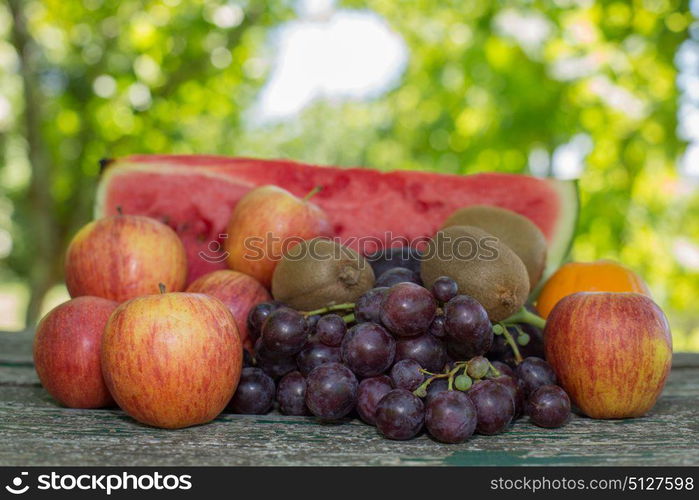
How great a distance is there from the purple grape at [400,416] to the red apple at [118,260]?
0.81m

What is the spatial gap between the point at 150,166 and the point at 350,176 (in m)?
0.68

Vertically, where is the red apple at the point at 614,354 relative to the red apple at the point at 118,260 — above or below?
below

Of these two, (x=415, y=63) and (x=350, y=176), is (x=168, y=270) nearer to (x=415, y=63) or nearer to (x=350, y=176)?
(x=350, y=176)

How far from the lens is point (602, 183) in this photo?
12.1 ft

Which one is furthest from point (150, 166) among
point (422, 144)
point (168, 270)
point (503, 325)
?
point (422, 144)

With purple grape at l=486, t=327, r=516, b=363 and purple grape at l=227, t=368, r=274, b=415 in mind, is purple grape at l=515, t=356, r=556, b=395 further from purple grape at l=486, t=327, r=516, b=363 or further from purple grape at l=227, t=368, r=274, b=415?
purple grape at l=227, t=368, r=274, b=415

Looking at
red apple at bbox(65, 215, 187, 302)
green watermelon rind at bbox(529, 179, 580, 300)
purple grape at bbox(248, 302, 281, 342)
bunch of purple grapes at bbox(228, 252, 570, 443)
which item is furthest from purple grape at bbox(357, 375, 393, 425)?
green watermelon rind at bbox(529, 179, 580, 300)

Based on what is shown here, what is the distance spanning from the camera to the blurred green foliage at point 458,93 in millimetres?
3359

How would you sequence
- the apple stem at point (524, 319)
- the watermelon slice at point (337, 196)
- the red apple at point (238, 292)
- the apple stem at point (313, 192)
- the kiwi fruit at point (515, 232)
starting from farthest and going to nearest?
the watermelon slice at point (337, 196)
the apple stem at point (313, 192)
the kiwi fruit at point (515, 232)
the red apple at point (238, 292)
the apple stem at point (524, 319)

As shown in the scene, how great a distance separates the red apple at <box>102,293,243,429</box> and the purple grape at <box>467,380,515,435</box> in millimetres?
485

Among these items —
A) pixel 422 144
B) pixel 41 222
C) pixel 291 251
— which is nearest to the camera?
pixel 291 251

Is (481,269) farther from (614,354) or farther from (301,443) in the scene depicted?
(301,443)

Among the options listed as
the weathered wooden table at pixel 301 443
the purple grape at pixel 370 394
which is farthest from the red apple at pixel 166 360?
the purple grape at pixel 370 394

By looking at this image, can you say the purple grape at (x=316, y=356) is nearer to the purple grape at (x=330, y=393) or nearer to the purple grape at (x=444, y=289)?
the purple grape at (x=330, y=393)
